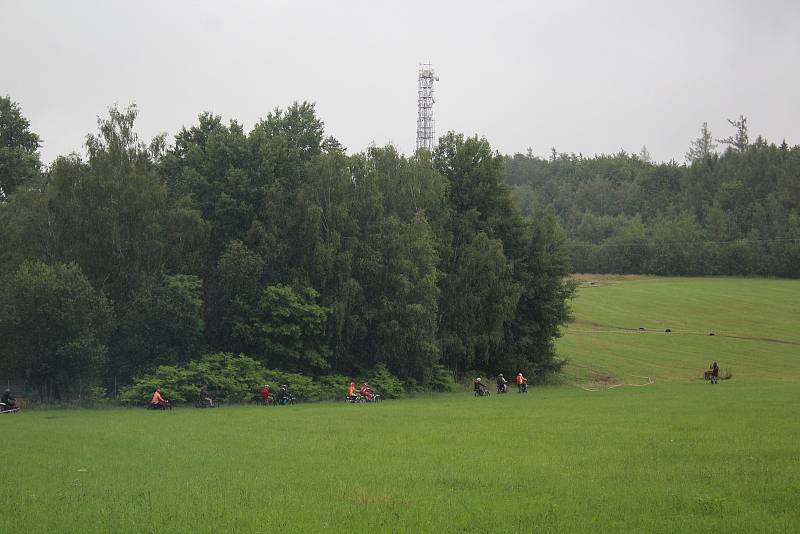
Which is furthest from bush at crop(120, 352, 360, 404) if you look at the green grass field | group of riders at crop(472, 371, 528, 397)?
group of riders at crop(472, 371, 528, 397)

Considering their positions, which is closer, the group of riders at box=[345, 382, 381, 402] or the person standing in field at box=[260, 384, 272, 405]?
the person standing in field at box=[260, 384, 272, 405]

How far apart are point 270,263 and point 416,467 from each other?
34534mm

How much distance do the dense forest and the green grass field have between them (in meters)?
8.48

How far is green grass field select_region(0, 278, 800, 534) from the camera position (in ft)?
45.5

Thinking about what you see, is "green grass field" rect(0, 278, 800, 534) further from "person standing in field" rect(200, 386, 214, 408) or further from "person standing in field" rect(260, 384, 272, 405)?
"person standing in field" rect(200, 386, 214, 408)

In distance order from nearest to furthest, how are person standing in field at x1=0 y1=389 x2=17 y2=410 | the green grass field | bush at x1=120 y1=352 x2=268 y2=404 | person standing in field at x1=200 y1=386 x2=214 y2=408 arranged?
1. the green grass field
2. person standing in field at x1=0 y1=389 x2=17 y2=410
3. person standing in field at x1=200 y1=386 x2=214 y2=408
4. bush at x1=120 y1=352 x2=268 y2=404

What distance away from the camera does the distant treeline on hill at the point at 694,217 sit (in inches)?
5246

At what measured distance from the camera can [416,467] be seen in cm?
1912

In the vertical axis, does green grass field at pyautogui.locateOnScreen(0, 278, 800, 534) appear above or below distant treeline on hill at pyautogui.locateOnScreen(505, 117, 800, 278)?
below

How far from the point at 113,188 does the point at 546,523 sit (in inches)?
1610

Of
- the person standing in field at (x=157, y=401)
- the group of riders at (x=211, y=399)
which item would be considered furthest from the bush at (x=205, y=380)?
the person standing in field at (x=157, y=401)

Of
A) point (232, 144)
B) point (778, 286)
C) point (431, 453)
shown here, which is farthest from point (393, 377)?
point (778, 286)

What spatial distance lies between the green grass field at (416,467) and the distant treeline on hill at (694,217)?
10088 centimetres

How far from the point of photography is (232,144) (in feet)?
177
